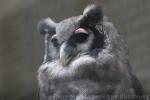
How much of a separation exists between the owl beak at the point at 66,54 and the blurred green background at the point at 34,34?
1.73 ft

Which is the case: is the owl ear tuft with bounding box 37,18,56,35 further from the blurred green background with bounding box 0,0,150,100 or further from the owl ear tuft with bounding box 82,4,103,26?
the blurred green background with bounding box 0,0,150,100

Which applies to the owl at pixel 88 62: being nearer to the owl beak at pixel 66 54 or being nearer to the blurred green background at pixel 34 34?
the owl beak at pixel 66 54

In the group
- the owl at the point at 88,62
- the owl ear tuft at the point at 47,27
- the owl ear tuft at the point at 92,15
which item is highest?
the owl ear tuft at the point at 92,15

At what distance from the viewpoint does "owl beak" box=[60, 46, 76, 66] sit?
268 cm

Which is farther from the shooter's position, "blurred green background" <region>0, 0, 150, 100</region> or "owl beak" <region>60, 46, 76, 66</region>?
"blurred green background" <region>0, 0, 150, 100</region>

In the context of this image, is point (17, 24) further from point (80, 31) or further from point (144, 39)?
point (80, 31)

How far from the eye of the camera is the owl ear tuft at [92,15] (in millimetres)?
2732

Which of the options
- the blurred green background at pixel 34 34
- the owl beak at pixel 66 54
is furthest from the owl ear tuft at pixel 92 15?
the blurred green background at pixel 34 34

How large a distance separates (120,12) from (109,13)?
0.08m

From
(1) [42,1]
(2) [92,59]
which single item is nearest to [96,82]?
(2) [92,59]

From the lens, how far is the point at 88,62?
2711mm

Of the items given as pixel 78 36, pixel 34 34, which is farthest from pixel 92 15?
pixel 34 34

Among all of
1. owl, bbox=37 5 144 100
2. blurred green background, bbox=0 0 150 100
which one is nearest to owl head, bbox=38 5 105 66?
owl, bbox=37 5 144 100

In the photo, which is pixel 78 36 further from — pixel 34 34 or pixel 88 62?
pixel 34 34
